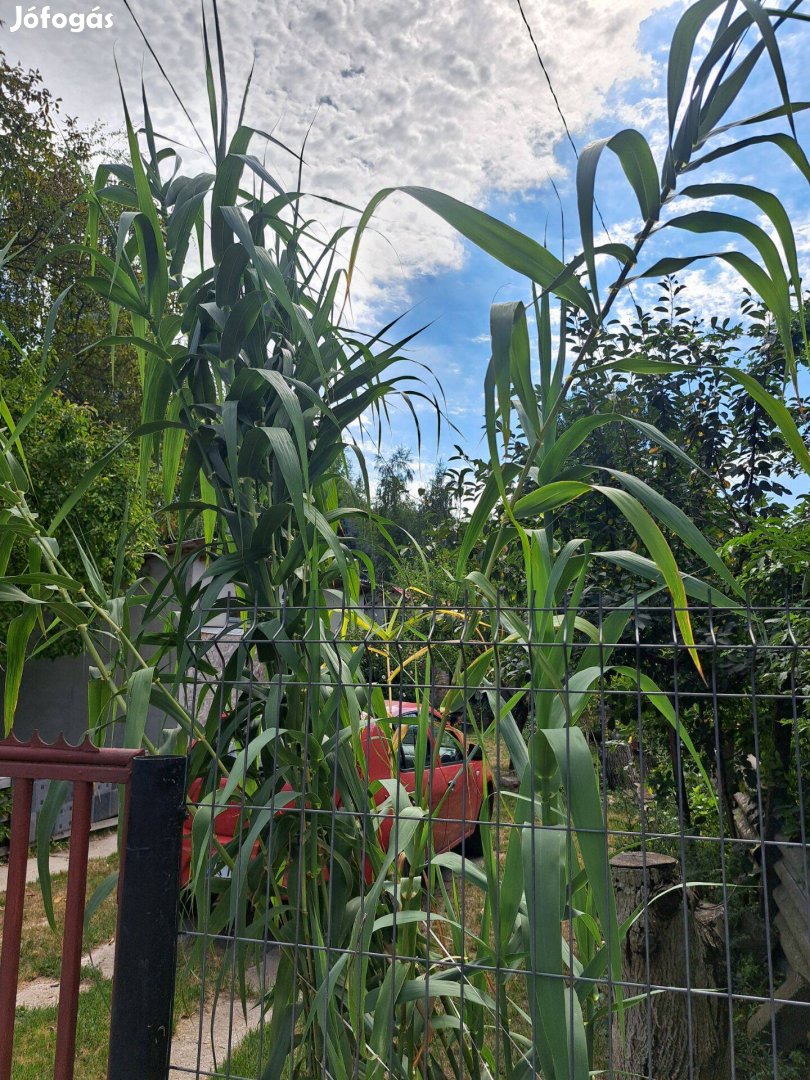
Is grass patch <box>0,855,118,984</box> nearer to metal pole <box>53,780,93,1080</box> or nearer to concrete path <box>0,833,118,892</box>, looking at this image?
concrete path <box>0,833,118,892</box>

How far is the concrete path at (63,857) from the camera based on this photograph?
5031 mm

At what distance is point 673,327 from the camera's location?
3549 mm

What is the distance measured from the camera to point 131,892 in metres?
1.30

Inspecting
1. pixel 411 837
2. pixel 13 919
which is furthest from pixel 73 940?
pixel 411 837

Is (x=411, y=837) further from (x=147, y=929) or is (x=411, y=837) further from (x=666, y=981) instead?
(x=666, y=981)

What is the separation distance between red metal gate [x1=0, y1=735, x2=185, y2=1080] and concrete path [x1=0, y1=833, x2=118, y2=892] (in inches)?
154

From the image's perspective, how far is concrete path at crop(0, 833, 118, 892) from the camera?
5031mm

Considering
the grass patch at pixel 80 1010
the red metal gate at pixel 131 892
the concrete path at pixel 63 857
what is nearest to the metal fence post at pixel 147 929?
the red metal gate at pixel 131 892

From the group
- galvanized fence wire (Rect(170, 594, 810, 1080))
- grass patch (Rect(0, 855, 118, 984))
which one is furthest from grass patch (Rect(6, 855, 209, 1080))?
galvanized fence wire (Rect(170, 594, 810, 1080))

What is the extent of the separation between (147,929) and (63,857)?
485cm

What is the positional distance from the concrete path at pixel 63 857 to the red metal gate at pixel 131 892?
12.8 ft

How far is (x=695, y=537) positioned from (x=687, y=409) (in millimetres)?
2457

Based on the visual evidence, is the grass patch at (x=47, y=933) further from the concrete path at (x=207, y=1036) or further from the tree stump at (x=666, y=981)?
the tree stump at (x=666, y=981)

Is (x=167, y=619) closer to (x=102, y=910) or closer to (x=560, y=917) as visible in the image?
(x=560, y=917)
